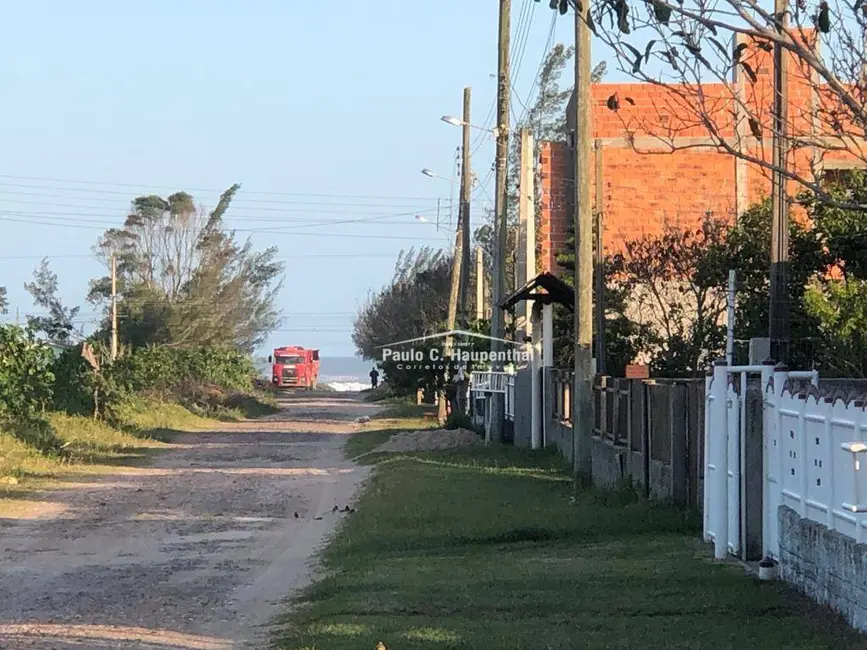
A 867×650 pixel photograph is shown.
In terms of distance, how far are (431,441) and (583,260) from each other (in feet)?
45.3

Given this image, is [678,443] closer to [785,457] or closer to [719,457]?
[719,457]

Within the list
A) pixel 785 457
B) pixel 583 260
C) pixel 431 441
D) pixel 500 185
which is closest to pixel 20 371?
pixel 431 441

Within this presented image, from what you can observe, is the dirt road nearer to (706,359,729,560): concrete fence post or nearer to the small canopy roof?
(706,359,729,560): concrete fence post

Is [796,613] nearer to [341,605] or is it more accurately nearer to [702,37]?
[341,605]

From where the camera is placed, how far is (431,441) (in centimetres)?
3344

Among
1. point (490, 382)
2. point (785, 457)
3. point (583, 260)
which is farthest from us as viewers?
point (490, 382)

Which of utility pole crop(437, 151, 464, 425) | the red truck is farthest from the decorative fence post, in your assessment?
the red truck

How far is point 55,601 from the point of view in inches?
507

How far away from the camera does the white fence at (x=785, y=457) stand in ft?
30.8

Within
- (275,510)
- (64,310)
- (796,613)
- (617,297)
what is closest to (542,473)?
(275,510)

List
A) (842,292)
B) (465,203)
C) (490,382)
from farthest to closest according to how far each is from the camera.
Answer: (465,203) < (490,382) < (842,292)

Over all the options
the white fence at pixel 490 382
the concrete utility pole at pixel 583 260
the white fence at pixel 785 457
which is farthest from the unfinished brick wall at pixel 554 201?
the white fence at pixel 785 457

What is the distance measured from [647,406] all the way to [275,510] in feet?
19.8

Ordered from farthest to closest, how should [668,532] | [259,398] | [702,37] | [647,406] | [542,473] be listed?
[259,398]
[542,473]
[647,406]
[668,532]
[702,37]
